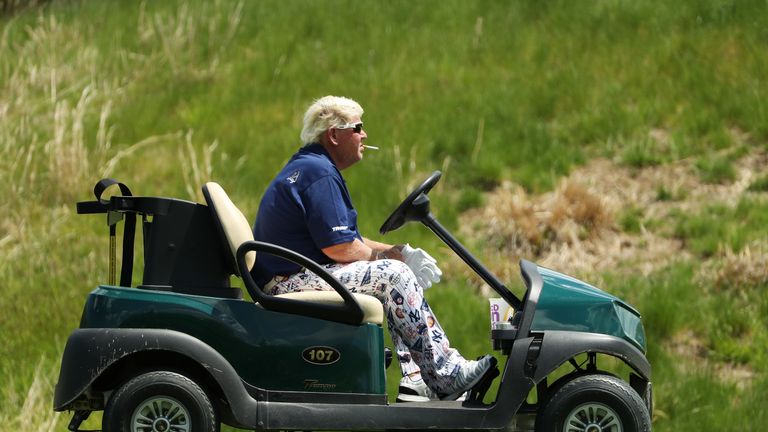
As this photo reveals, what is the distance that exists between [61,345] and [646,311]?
12.7 ft

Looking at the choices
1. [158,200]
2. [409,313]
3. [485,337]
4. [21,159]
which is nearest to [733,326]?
[485,337]

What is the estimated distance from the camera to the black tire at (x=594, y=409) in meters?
5.62

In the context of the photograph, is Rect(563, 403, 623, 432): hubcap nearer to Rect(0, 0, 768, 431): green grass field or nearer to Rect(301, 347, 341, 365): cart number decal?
Rect(301, 347, 341, 365): cart number decal

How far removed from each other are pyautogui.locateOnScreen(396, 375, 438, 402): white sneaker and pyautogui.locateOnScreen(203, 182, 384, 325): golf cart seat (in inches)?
12.2

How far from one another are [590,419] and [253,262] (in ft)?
4.97

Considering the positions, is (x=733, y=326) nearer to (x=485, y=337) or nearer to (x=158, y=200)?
(x=485, y=337)

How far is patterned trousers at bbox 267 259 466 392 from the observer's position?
5.77 meters

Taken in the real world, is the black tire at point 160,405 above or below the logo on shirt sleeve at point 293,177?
below

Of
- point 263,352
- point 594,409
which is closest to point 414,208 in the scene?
point 263,352

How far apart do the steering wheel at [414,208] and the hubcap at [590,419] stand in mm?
1092

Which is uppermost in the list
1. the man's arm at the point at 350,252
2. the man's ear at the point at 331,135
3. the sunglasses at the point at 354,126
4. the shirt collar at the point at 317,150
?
the sunglasses at the point at 354,126

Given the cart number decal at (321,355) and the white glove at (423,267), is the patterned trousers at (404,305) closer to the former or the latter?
the white glove at (423,267)

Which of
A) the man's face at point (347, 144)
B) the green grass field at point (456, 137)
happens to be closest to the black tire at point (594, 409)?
the man's face at point (347, 144)

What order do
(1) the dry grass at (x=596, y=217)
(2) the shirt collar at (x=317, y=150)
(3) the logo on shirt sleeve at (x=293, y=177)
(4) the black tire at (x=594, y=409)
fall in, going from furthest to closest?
1. (1) the dry grass at (x=596, y=217)
2. (2) the shirt collar at (x=317, y=150)
3. (3) the logo on shirt sleeve at (x=293, y=177)
4. (4) the black tire at (x=594, y=409)
